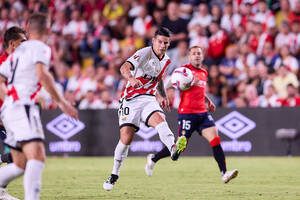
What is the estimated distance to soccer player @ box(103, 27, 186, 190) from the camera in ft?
29.5

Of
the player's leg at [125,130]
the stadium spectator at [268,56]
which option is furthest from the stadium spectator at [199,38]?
the player's leg at [125,130]

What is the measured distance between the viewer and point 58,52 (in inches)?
808

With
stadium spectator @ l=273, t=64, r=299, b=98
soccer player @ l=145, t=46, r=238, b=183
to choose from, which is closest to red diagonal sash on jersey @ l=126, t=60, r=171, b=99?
soccer player @ l=145, t=46, r=238, b=183

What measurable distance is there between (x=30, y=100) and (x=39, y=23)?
77 centimetres

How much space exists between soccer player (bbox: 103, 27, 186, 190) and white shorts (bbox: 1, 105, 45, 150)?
3045mm

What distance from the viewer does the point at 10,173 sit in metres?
6.35

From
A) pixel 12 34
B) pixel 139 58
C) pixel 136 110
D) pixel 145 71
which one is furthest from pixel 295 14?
pixel 12 34

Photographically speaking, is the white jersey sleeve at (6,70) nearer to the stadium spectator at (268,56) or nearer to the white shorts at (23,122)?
the white shorts at (23,122)

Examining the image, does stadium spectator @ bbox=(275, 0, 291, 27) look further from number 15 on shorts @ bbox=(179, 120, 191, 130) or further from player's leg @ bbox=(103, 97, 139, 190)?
player's leg @ bbox=(103, 97, 139, 190)

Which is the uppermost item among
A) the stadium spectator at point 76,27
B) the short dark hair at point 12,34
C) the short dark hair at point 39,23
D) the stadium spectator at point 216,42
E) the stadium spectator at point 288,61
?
the stadium spectator at point 76,27

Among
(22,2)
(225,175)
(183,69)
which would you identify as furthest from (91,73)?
(225,175)

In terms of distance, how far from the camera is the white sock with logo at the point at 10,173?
6277 millimetres

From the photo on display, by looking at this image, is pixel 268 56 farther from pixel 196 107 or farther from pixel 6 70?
pixel 6 70

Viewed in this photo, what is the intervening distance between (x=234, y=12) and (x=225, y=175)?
9822 millimetres
